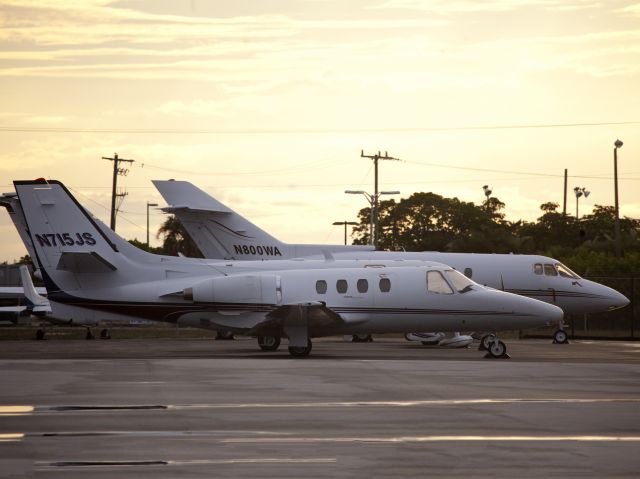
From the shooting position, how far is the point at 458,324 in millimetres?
31500

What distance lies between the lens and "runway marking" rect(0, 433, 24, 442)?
1279 cm

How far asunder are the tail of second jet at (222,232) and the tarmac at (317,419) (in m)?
16.8

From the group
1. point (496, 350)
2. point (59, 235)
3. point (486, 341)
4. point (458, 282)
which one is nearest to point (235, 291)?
point (59, 235)

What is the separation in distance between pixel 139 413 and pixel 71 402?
1974mm

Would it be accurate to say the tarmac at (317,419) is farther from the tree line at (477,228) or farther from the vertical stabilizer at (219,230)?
the tree line at (477,228)

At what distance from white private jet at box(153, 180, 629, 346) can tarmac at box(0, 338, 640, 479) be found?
1377 centimetres

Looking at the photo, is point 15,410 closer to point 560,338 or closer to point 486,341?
point 486,341

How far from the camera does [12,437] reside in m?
13.0

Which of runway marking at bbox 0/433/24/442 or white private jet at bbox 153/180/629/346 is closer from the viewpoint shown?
runway marking at bbox 0/433/24/442

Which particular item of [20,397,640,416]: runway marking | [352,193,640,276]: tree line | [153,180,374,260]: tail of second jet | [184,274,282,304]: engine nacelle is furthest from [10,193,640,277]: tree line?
[20,397,640,416]: runway marking

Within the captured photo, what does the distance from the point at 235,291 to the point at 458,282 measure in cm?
627

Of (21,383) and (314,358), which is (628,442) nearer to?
(21,383)

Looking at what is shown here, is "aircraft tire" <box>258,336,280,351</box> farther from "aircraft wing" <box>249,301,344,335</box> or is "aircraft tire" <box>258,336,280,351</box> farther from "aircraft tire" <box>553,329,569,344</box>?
"aircraft tire" <box>553,329,569,344</box>


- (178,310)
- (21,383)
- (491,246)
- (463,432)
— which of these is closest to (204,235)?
(178,310)
